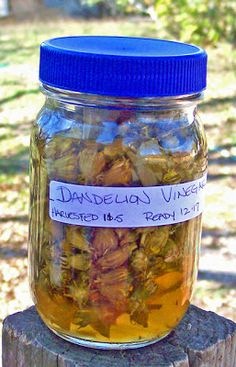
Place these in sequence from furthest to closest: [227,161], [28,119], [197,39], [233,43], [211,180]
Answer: [233,43]
[197,39]
[28,119]
[227,161]
[211,180]

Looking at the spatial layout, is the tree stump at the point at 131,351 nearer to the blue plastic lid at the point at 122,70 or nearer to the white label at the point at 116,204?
the white label at the point at 116,204

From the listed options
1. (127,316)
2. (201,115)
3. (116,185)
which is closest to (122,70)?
(116,185)

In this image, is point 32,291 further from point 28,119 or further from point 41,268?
point 28,119

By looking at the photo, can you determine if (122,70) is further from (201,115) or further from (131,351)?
(201,115)

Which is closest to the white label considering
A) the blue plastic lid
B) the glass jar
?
the glass jar

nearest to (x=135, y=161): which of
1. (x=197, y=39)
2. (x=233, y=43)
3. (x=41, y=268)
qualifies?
(x=41, y=268)

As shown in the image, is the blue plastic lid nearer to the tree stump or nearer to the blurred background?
the tree stump
